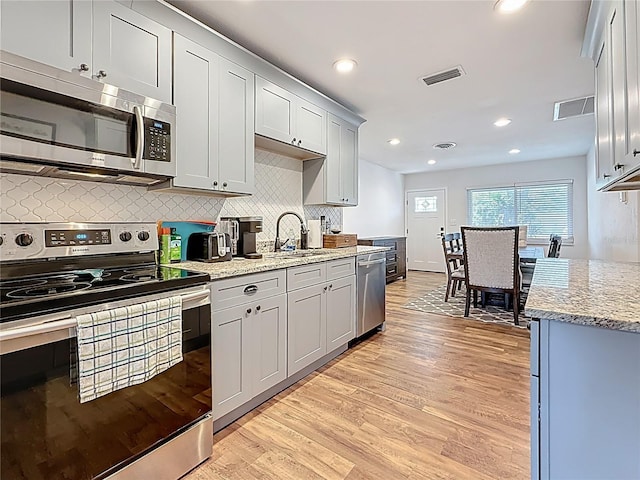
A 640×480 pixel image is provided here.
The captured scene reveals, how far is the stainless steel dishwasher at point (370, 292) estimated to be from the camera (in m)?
3.08

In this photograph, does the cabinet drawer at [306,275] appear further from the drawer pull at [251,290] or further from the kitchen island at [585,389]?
the kitchen island at [585,389]

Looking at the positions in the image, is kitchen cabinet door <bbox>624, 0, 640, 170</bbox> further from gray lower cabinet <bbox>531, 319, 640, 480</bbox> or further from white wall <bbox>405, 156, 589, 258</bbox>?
white wall <bbox>405, 156, 589, 258</bbox>

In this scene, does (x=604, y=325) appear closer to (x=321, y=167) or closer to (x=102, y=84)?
(x=102, y=84)

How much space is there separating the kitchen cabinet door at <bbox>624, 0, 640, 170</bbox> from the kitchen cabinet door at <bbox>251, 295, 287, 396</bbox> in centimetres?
186

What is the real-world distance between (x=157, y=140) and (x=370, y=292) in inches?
89.9

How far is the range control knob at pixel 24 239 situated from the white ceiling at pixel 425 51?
1.52 metres

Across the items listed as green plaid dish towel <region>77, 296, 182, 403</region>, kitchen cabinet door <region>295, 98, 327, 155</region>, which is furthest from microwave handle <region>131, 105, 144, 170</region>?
kitchen cabinet door <region>295, 98, 327, 155</region>

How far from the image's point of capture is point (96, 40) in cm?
155

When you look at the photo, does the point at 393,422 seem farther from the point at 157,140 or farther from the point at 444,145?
the point at 444,145

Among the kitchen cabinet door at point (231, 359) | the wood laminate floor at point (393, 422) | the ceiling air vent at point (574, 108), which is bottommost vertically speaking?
the wood laminate floor at point (393, 422)

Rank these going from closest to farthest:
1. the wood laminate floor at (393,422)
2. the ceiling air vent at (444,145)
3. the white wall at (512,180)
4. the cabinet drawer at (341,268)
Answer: the wood laminate floor at (393,422), the cabinet drawer at (341,268), the ceiling air vent at (444,145), the white wall at (512,180)

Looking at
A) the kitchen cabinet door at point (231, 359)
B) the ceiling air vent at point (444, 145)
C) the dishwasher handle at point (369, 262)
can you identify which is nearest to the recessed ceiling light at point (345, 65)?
the dishwasher handle at point (369, 262)

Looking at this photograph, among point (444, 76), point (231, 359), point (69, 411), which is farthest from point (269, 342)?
point (444, 76)

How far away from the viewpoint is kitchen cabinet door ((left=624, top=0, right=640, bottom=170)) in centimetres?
118
